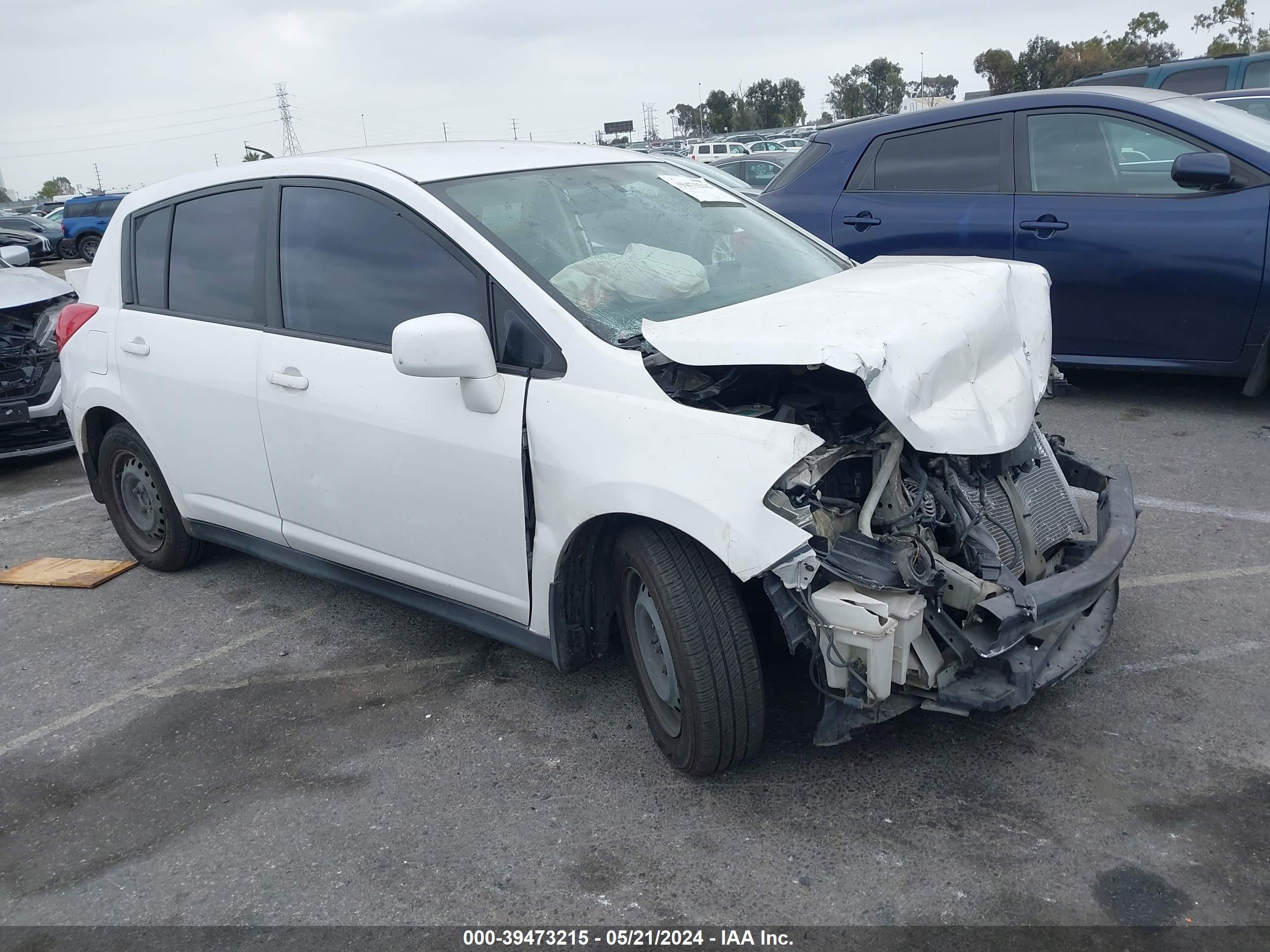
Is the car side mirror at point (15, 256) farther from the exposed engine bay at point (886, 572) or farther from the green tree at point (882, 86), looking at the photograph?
the green tree at point (882, 86)

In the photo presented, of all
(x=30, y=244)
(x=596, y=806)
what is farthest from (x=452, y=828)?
(x=30, y=244)

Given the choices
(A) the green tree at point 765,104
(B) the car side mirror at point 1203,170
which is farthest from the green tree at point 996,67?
(B) the car side mirror at point 1203,170

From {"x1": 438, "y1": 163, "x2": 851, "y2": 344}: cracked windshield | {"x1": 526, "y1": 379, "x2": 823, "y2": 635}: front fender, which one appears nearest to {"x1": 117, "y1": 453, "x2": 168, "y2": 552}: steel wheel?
{"x1": 438, "y1": 163, "x2": 851, "y2": 344}: cracked windshield

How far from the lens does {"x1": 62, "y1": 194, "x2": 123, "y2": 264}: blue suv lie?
28266 mm

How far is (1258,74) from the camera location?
1205 cm

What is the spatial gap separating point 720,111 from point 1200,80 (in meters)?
77.2

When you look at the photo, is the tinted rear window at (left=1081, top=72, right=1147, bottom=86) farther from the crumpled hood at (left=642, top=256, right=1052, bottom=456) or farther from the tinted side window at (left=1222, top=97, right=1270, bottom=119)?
the crumpled hood at (left=642, top=256, right=1052, bottom=456)

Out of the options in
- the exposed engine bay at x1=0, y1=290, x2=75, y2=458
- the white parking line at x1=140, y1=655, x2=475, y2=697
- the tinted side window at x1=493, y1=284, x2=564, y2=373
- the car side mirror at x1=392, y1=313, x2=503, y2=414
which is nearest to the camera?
the car side mirror at x1=392, y1=313, x2=503, y2=414

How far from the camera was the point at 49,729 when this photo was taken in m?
3.67

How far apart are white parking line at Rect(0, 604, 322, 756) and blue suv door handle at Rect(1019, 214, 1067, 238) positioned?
4.36 m

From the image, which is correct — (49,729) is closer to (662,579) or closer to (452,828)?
(452,828)

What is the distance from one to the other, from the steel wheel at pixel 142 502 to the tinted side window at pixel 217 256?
87 cm

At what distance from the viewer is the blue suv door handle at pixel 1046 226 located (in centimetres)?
581

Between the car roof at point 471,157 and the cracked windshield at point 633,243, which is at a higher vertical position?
the car roof at point 471,157
